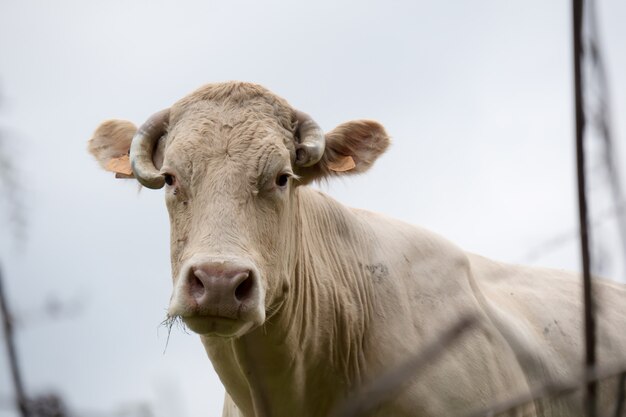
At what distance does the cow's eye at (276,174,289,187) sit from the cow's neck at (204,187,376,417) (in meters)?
0.38

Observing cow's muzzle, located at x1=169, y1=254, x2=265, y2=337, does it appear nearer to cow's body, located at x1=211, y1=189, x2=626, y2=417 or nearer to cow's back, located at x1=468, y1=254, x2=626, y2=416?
cow's body, located at x1=211, y1=189, x2=626, y2=417

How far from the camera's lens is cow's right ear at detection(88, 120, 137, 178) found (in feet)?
19.7

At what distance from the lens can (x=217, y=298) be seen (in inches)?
163

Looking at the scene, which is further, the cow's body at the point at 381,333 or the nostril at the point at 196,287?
the cow's body at the point at 381,333

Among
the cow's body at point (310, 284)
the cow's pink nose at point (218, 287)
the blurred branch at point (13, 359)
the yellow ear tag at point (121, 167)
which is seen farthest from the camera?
the yellow ear tag at point (121, 167)

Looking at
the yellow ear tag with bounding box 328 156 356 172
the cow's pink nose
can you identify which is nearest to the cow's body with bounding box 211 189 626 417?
the yellow ear tag with bounding box 328 156 356 172

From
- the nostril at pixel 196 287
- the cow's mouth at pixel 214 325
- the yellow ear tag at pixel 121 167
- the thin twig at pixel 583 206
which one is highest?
the thin twig at pixel 583 206

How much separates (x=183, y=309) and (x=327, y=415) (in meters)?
1.82

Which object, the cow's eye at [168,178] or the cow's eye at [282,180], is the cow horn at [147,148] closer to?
the cow's eye at [168,178]

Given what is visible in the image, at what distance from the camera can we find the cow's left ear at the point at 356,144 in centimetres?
580

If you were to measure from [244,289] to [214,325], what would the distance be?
0.72ft

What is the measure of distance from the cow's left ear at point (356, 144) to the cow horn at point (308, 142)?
9.6 inches

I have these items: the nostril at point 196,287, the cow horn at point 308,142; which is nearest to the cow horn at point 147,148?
the cow horn at point 308,142

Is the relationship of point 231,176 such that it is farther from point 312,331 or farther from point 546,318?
point 546,318
